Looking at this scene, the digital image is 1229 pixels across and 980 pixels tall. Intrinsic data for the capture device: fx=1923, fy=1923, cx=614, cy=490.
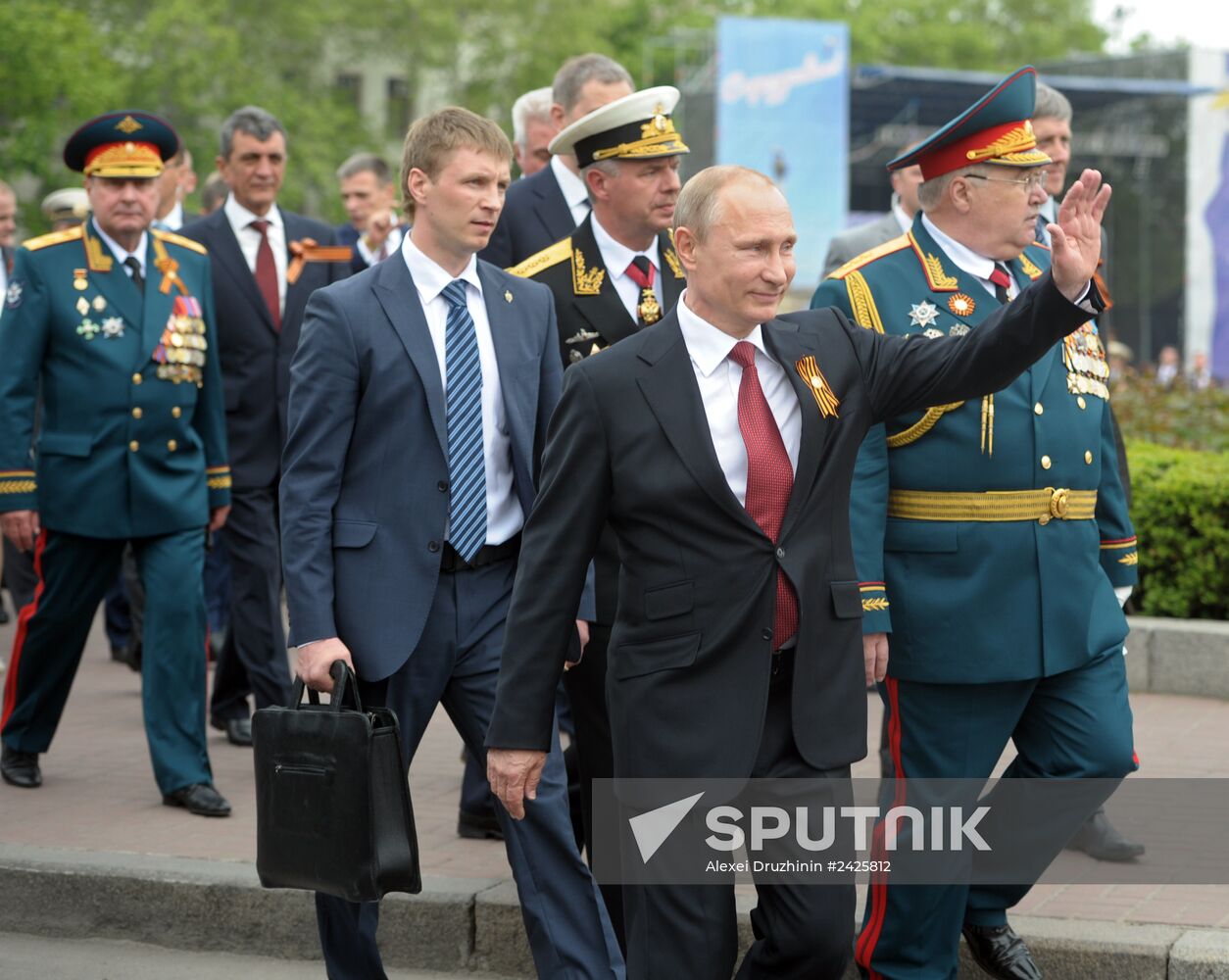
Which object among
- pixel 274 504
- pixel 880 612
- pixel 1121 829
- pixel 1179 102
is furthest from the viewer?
pixel 1179 102

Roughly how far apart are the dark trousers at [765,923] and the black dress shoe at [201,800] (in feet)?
9.53

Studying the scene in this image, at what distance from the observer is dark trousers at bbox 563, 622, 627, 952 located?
16.3 ft

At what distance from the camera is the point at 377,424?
4.66 metres

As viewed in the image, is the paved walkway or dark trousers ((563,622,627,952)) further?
the paved walkway

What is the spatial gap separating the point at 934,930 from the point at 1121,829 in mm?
1878

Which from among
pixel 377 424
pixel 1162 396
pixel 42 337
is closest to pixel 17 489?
pixel 42 337

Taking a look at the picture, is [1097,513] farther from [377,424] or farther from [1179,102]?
[1179,102]

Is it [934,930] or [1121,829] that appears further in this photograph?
[1121,829]

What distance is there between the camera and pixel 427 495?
4.63 m

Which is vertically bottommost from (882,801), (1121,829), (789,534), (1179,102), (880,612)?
(1121,829)

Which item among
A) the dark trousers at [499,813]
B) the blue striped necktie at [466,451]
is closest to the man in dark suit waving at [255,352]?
the dark trousers at [499,813]

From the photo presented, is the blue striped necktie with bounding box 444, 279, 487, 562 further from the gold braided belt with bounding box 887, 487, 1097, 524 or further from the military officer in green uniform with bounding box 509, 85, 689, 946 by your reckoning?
the gold braided belt with bounding box 887, 487, 1097, 524

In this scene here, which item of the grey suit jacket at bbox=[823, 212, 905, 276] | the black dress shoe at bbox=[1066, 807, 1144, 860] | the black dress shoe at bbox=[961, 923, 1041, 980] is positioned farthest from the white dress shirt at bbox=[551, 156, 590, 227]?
the black dress shoe at bbox=[961, 923, 1041, 980]

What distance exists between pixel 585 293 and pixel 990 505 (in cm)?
136
